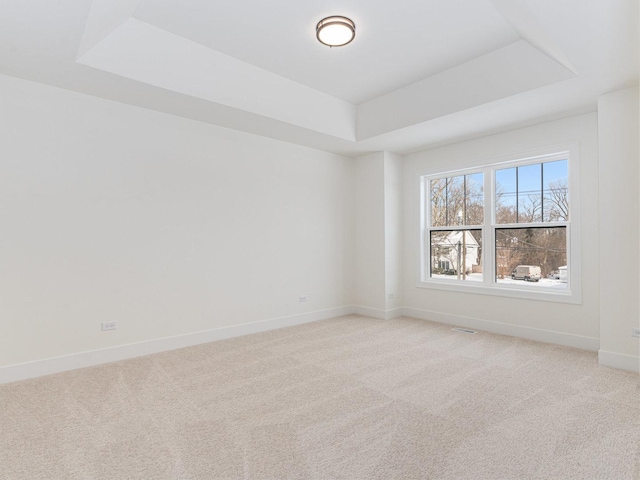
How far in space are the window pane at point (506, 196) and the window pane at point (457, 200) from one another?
21cm

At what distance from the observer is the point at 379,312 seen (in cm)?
553

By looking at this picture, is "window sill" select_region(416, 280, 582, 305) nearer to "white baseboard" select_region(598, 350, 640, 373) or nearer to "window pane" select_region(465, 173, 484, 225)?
"white baseboard" select_region(598, 350, 640, 373)

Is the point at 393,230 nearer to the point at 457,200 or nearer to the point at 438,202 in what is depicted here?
the point at 438,202

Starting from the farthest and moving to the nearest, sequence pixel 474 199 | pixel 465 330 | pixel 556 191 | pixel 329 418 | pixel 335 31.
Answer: pixel 474 199 → pixel 465 330 → pixel 556 191 → pixel 335 31 → pixel 329 418

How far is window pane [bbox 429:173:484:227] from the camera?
5.07 metres

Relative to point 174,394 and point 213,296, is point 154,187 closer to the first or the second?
point 213,296

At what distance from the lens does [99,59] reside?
294 cm

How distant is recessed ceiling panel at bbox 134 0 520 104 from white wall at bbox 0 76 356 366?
115cm

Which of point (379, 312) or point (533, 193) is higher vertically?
point (533, 193)

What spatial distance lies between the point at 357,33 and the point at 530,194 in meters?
2.95

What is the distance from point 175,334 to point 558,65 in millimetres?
4539

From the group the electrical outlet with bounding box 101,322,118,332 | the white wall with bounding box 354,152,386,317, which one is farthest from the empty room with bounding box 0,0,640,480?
the white wall with bounding box 354,152,386,317

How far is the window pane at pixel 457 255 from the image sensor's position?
5070 millimetres

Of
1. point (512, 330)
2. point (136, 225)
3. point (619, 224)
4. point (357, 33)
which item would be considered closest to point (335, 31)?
point (357, 33)
